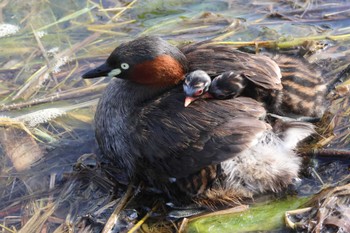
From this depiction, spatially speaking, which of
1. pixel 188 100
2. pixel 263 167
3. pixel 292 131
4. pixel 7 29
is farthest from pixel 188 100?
pixel 7 29

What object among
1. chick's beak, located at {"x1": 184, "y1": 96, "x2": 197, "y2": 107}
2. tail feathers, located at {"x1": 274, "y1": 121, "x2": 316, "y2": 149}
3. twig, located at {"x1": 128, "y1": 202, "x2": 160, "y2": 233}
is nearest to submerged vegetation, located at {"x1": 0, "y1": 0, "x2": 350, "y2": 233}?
twig, located at {"x1": 128, "y1": 202, "x2": 160, "y2": 233}

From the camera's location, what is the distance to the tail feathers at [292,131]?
4207mm

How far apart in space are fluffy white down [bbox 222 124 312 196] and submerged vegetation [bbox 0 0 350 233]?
13 cm

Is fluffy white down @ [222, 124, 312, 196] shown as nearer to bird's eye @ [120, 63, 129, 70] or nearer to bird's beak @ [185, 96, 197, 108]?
bird's beak @ [185, 96, 197, 108]

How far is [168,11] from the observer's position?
6.17 metres

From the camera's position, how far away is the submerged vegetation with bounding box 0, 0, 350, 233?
13.7 feet

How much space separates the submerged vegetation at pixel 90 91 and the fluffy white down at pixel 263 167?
0.43ft

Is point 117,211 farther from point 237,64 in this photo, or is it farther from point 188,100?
point 237,64

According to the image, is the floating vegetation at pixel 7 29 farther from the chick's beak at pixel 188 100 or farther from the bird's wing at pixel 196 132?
the chick's beak at pixel 188 100

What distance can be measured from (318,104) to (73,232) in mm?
1912

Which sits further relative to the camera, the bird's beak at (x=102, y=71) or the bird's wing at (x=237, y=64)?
the bird's beak at (x=102, y=71)

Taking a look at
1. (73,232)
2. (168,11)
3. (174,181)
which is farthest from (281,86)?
(168,11)

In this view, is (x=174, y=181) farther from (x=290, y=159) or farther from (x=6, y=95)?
(x=6, y=95)

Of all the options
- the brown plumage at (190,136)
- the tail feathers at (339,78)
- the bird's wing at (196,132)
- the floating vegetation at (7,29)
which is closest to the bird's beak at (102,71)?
the brown plumage at (190,136)
